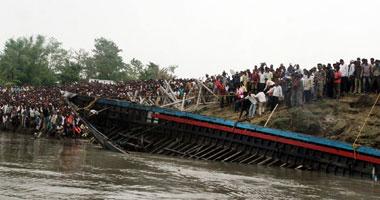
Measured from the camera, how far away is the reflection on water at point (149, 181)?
862 centimetres

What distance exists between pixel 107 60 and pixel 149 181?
2703 inches

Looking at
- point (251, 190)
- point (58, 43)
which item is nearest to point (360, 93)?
point (251, 190)

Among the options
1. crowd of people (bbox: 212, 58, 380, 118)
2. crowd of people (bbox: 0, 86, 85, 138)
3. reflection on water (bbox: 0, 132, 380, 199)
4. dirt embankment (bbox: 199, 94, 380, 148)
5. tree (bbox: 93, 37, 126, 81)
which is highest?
tree (bbox: 93, 37, 126, 81)

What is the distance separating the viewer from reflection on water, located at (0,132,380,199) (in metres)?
8.62

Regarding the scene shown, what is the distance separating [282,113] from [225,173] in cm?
645

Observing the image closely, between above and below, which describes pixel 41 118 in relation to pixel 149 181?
above

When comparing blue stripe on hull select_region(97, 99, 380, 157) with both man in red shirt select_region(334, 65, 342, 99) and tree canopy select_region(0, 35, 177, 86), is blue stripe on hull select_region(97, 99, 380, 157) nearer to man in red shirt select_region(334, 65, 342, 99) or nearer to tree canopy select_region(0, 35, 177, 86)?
man in red shirt select_region(334, 65, 342, 99)

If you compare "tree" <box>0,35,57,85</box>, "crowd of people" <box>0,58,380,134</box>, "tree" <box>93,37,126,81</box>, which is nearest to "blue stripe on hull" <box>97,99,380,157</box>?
"crowd of people" <box>0,58,380,134</box>

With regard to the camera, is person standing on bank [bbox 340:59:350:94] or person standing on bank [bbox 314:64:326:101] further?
person standing on bank [bbox 314:64:326:101]

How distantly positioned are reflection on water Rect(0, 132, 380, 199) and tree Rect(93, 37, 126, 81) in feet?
198

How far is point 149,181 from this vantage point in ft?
34.2

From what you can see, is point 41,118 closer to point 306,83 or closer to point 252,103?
point 252,103

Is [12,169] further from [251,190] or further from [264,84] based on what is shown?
[264,84]

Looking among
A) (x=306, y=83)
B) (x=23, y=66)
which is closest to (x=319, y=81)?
(x=306, y=83)
